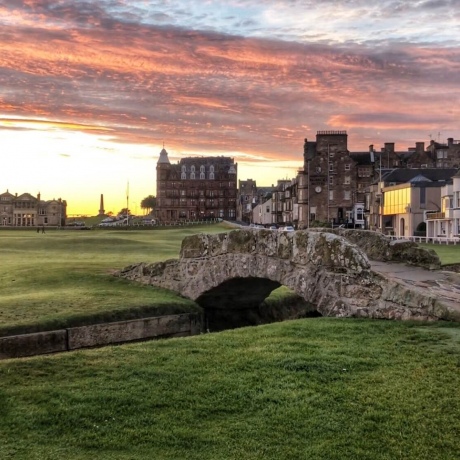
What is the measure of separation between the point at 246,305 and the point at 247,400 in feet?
42.4

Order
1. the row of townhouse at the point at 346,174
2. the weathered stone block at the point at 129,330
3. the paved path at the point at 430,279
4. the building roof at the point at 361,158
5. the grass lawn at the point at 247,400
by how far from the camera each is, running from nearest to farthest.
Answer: the grass lawn at the point at 247,400 < the paved path at the point at 430,279 < the weathered stone block at the point at 129,330 < the row of townhouse at the point at 346,174 < the building roof at the point at 361,158

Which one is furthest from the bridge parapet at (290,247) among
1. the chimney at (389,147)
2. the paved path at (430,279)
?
the chimney at (389,147)

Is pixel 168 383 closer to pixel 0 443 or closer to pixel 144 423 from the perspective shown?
pixel 144 423

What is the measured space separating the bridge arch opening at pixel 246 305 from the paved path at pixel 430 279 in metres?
4.44

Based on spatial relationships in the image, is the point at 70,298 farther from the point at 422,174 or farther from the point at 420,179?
the point at 422,174

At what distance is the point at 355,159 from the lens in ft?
360

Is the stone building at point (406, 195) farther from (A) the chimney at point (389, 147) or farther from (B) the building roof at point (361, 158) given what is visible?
(A) the chimney at point (389, 147)

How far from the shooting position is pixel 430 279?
1438cm

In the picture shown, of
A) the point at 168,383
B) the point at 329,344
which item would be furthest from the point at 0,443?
the point at 329,344

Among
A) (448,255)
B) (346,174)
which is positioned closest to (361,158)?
(346,174)

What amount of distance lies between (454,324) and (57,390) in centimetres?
738

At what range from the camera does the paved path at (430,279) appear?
41.0 ft

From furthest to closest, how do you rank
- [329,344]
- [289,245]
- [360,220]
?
[360,220] < [289,245] < [329,344]

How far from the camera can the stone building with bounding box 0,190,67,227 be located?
194m
